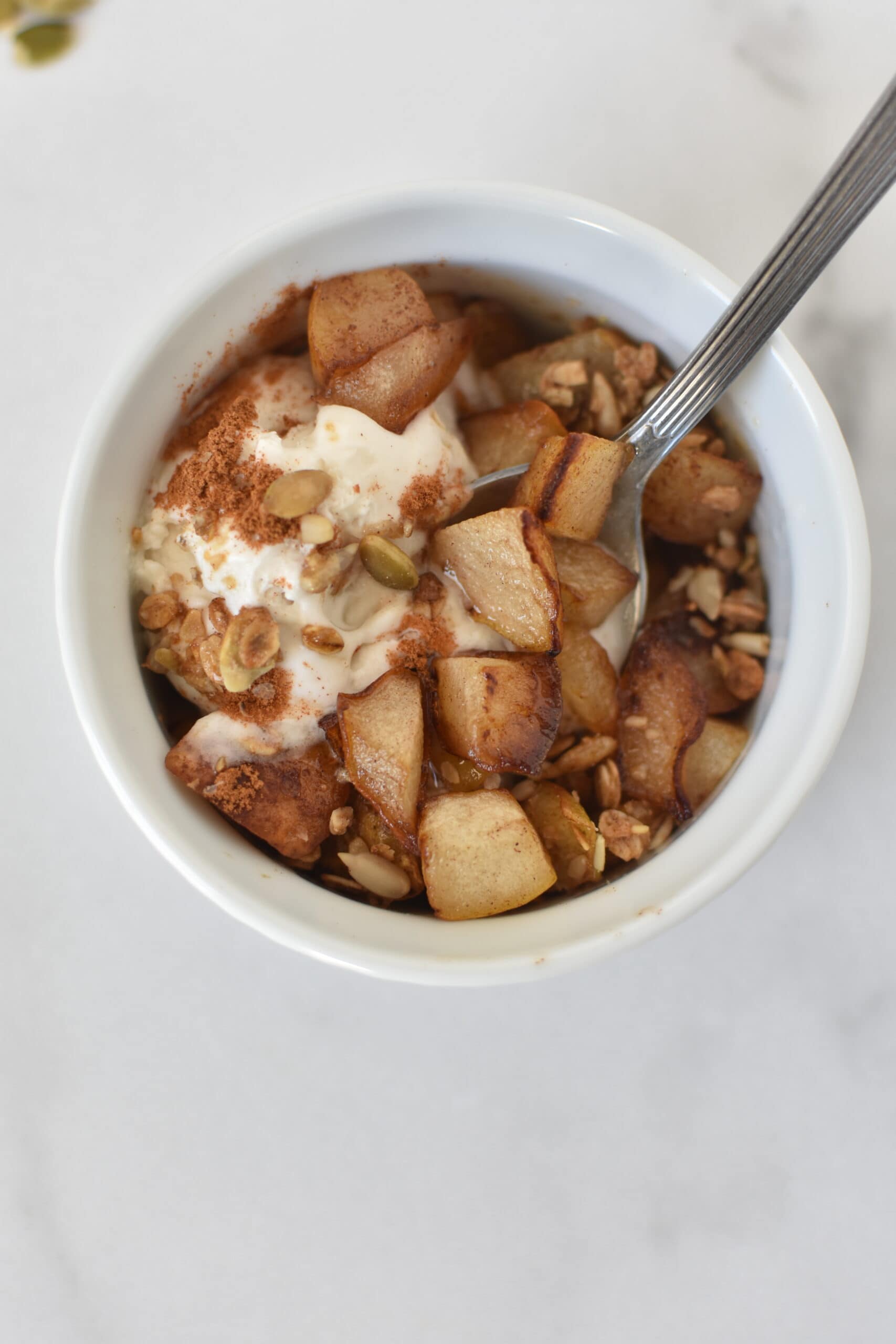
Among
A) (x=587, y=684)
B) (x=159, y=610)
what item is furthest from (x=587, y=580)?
(x=159, y=610)

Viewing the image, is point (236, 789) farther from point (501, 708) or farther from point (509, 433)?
point (509, 433)

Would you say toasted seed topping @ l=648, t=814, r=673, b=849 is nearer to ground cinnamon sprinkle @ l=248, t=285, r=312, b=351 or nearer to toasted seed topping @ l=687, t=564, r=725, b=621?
toasted seed topping @ l=687, t=564, r=725, b=621

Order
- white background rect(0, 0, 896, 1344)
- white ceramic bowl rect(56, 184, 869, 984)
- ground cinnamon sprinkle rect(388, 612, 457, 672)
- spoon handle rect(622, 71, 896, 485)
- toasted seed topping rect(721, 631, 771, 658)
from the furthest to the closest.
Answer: white background rect(0, 0, 896, 1344)
toasted seed topping rect(721, 631, 771, 658)
ground cinnamon sprinkle rect(388, 612, 457, 672)
white ceramic bowl rect(56, 184, 869, 984)
spoon handle rect(622, 71, 896, 485)

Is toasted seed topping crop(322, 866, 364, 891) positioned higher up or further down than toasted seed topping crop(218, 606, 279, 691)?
further down

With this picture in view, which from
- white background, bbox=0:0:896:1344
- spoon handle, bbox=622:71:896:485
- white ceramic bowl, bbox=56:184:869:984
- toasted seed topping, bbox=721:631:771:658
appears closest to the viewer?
spoon handle, bbox=622:71:896:485

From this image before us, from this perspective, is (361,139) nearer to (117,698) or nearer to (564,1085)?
(117,698)

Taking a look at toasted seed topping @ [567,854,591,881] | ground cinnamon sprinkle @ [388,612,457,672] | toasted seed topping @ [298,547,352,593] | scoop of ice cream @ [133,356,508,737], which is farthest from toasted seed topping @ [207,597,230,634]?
toasted seed topping @ [567,854,591,881]
